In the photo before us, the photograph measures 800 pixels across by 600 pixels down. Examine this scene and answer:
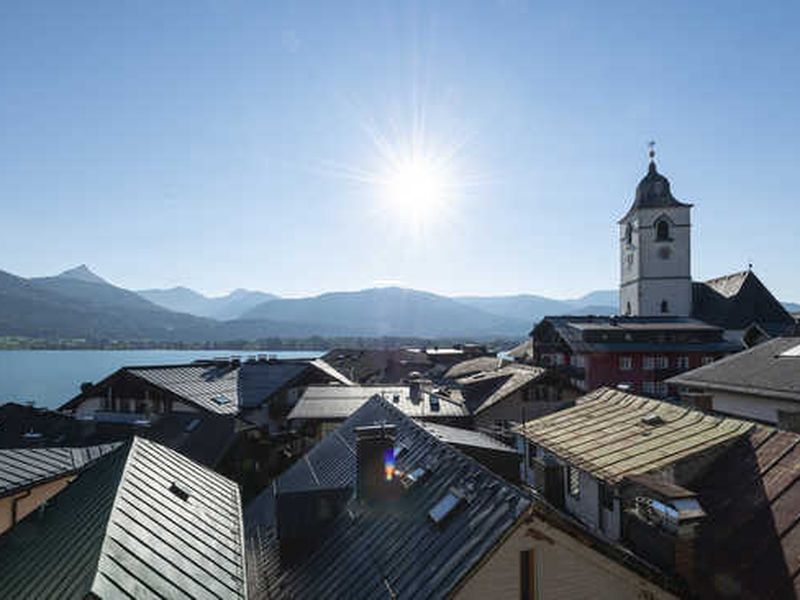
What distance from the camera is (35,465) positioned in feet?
65.1

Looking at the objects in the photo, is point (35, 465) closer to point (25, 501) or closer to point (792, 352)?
point (25, 501)

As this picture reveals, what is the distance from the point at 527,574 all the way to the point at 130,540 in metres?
8.76

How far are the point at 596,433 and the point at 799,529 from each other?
25.6 ft

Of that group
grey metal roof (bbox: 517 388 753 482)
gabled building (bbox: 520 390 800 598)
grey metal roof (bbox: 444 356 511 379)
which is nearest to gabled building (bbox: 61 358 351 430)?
grey metal roof (bbox: 444 356 511 379)

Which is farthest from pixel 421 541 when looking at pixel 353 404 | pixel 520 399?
pixel 520 399

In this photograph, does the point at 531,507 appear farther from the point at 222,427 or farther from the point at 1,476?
the point at 222,427

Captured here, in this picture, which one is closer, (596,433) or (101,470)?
(101,470)

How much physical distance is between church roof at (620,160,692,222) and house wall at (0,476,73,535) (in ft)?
280

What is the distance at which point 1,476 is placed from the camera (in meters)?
17.9

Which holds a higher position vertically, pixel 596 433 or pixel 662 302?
pixel 662 302

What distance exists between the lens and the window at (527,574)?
988 cm

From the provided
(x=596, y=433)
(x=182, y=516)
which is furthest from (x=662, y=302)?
(x=182, y=516)

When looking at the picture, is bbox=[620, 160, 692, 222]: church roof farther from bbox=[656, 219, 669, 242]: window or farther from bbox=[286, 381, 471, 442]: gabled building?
bbox=[286, 381, 471, 442]: gabled building

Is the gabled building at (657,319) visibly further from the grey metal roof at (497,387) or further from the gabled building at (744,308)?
the grey metal roof at (497,387)
